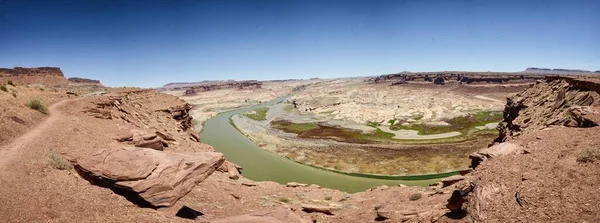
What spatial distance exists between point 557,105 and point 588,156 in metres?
17.3

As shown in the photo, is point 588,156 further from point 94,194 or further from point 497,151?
point 94,194

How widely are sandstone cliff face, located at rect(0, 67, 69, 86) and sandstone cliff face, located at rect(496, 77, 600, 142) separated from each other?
116 metres

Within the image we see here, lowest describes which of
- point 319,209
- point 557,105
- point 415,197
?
point 319,209

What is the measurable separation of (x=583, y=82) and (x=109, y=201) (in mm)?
39872

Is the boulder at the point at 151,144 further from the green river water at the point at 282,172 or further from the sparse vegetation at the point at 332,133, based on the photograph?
the sparse vegetation at the point at 332,133

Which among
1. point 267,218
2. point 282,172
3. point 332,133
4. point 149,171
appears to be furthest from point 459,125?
point 149,171

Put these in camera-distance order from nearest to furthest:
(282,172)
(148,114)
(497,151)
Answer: (497,151) → (148,114) → (282,172)

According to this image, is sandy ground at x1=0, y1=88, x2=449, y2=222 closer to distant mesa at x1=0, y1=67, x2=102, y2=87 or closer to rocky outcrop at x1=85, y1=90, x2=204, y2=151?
rocky outcrop at x1=85, y1=90, x2=204, y2=151

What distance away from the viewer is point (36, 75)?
3799 inches

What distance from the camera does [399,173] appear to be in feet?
154

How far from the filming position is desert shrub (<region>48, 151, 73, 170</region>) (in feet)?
53.7

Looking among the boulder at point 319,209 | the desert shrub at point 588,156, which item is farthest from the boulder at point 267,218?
the desert shrub at point 588,156

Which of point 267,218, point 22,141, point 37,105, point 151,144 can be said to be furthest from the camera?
point 151,144

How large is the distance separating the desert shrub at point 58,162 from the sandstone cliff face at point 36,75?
3734 inches
